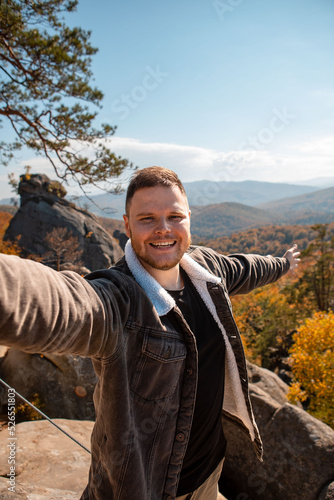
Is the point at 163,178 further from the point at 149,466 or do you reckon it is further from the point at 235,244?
the point at 235,244

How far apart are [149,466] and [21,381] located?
5.56m

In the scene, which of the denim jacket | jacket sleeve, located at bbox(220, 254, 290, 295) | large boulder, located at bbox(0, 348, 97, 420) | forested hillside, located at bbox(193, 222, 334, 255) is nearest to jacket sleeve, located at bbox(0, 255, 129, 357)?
the denim jacket

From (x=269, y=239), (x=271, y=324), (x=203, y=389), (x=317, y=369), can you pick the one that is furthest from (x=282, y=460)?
(x=269, y=239)

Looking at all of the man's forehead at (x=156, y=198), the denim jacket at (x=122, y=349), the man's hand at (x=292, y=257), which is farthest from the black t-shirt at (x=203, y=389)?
the man's hand at (x=292, y=257)

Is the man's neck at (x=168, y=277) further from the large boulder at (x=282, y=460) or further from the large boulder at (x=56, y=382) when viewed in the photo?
the large boulder at (x=56, y=382)

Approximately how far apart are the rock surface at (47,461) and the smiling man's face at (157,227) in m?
2.05

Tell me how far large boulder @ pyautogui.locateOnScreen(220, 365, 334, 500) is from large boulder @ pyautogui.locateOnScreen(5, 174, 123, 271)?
22.8m

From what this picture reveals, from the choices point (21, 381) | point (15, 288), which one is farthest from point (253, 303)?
point (15, 288)

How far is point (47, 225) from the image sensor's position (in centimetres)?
2705

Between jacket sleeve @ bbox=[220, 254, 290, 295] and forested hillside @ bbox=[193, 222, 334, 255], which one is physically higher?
jacket sleeve @ bbox=[220, 254, 290, 295]

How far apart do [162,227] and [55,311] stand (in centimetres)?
76

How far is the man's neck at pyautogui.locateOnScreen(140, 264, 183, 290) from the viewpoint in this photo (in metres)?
1.63

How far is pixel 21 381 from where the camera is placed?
19.3 ft

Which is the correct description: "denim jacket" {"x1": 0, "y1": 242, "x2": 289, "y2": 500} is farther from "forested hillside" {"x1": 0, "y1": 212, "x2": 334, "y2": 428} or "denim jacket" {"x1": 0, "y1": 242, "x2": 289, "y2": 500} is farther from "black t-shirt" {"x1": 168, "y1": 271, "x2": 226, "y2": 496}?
"forested hillside" {"x1": 0, "y1": 212, "x2": 334, "y2": 428}
